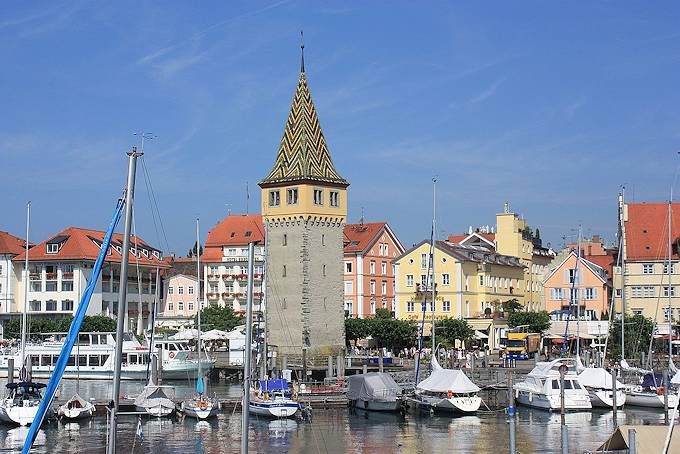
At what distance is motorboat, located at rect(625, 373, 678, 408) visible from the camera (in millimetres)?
59750

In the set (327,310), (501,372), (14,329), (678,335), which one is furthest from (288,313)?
(14,329)

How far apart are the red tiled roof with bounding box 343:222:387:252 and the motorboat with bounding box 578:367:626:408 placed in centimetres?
5033

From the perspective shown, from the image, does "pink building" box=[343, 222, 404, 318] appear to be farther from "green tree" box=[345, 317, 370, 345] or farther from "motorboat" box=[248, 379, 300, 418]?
"motorboat" box=[248, 379, 300, 418]

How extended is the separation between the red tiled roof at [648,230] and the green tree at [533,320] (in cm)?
872

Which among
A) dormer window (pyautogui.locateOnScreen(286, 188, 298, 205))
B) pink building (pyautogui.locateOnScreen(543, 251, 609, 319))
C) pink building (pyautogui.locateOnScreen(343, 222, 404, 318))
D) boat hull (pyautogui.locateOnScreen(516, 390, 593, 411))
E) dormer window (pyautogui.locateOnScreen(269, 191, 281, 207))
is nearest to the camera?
boat hull (pyautogui.locateOnScreen(516, 390, 593, 411))

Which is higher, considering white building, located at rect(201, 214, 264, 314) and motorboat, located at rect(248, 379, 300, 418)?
white building, located at rect(201, 214, 264, 314)

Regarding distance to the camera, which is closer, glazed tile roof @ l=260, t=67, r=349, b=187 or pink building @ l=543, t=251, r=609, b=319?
glazed tile roof @ l=260, t=67, r=349, b=187

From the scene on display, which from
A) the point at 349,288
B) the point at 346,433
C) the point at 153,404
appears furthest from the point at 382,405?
the point at 349,288

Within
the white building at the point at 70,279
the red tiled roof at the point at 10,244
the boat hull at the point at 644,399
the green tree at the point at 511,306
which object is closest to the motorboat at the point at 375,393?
Result: the boat hull at the point at 644,399

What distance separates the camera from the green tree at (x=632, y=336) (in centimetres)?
8194

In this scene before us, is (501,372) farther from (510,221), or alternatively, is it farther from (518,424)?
(510,221)

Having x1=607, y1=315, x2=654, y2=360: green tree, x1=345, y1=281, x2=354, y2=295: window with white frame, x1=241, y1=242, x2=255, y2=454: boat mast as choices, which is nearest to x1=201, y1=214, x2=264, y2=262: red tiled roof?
x1=345, y1=281, x2=354, y2=295: window with white frame

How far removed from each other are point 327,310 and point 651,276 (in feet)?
99.2

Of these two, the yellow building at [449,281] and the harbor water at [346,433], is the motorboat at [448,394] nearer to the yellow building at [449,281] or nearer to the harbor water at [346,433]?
the harbor water at [346,433]
